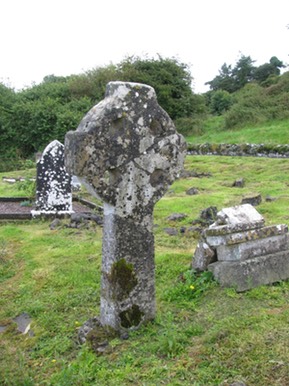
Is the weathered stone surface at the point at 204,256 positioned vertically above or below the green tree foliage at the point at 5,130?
below

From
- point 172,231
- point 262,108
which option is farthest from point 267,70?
point 172,231

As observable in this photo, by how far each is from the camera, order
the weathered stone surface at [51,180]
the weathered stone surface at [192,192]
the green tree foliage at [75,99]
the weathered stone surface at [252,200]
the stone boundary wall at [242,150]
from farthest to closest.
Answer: the green tree foliage at [75,99] → the stone boundary wall at [242,150] → the weathered stone surface at [192,192] → the weathered stone surface at [51,180] → the weathered stone surface at [252,200]

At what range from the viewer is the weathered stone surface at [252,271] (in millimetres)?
5199

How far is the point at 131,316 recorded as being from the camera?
460 cm

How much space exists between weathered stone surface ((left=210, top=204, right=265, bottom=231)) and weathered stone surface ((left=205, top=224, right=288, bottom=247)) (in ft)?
0.34

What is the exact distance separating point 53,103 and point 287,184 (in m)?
22.4

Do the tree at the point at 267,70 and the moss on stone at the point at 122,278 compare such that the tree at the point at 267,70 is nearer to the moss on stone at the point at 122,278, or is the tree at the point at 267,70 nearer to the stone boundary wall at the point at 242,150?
the stone boundary wall at the point at 242,150

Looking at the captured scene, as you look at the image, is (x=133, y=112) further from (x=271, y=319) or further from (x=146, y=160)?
(x=271, y=319)

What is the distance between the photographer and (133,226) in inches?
179

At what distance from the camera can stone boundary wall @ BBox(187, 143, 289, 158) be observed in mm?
18766

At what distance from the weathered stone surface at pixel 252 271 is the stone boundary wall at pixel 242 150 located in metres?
13.6

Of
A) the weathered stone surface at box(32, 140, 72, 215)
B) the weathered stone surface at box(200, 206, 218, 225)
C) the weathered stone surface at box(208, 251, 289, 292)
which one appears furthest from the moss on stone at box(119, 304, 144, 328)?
the weathered stone surface at box(32, 140, 72, 215)

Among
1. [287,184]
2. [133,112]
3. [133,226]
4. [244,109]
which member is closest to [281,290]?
[133,226]

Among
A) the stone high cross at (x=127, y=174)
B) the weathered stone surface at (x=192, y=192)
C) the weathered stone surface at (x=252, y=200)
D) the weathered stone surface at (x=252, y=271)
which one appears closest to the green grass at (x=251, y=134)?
the weathered stone surface at (x=192, y=192)
